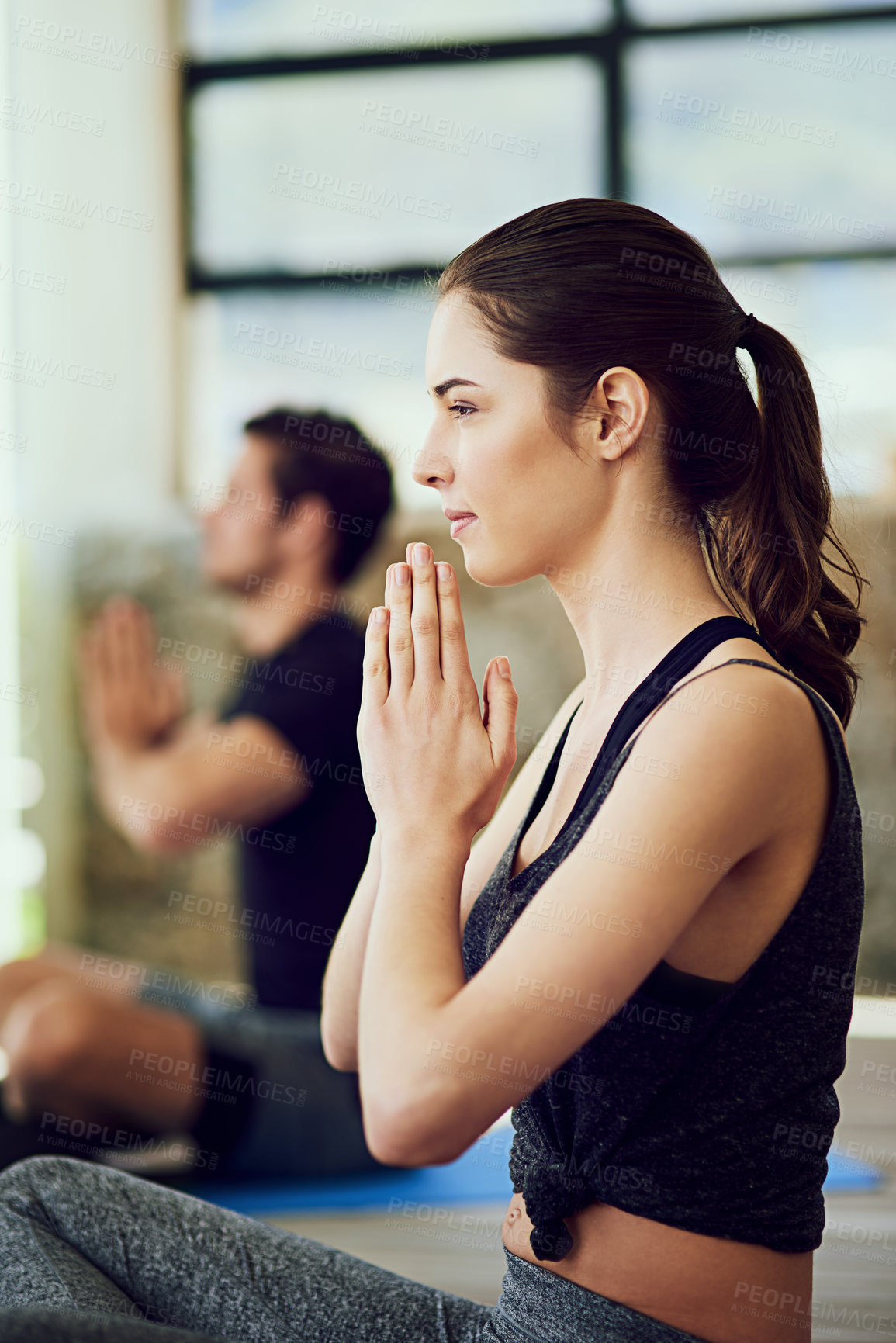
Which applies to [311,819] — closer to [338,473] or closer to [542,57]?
[338,473]

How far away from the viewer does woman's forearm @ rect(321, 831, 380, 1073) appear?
983mm

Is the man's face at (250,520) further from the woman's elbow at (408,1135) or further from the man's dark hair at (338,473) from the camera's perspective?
the woman's elbow at (408,1135)

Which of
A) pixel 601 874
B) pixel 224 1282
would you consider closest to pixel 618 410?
pixel 601 874

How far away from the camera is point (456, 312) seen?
0.94 m

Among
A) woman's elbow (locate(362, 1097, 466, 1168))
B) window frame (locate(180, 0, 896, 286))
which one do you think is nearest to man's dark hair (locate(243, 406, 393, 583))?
woman's elbow (locate(362, 1097, 466, 1168))

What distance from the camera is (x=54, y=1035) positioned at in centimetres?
186

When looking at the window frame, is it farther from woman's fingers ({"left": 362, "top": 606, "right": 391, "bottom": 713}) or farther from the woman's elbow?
the woman's elbow

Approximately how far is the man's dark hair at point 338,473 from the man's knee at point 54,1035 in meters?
0.84

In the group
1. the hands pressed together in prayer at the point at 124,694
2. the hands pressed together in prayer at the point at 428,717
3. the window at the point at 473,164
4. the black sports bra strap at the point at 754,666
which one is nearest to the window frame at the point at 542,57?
the window at the point at 473,164

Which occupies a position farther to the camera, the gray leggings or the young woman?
the gray leggings

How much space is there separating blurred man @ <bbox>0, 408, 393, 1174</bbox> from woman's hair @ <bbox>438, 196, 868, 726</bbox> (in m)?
1.06

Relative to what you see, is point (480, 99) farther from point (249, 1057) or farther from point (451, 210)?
point (249, 1057)

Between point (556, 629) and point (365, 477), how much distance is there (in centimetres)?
106

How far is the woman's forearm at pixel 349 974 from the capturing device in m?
0.98
